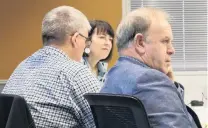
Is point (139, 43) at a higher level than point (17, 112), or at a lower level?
higher

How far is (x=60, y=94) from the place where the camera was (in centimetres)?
199

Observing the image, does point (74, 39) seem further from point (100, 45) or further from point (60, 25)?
point (100, 45)

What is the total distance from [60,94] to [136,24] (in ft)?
1.80

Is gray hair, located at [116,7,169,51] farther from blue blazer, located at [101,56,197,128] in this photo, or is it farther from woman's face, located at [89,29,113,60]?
woman's face, located at [89,29,113,60]

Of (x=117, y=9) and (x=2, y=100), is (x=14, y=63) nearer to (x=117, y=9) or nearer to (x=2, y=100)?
(x=117, y=9)

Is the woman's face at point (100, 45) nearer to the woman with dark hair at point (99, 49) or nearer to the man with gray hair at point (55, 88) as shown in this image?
the woman with dark hair at point (99, 49)

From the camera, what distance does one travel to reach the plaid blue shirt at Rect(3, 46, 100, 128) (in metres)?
1.99

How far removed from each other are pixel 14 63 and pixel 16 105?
2.86 m

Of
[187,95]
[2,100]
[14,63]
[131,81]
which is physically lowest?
[187,95]

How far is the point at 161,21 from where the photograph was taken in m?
1.71

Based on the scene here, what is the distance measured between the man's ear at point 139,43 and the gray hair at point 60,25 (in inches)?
27.7

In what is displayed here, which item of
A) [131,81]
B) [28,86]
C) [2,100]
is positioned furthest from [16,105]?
[131,81]

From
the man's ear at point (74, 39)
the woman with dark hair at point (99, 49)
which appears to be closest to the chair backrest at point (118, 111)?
the man's ear at point (74, 39)

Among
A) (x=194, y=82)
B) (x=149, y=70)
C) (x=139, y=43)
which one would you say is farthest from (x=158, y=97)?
(x=194, y=82)
